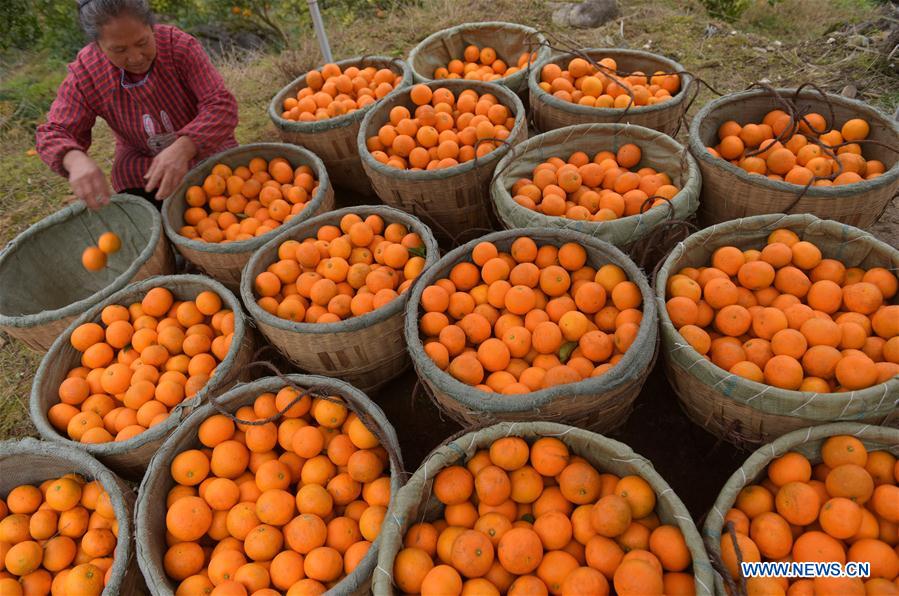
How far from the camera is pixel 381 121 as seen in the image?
3977 millimetres

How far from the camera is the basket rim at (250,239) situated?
3174 millimetres

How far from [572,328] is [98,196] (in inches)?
114

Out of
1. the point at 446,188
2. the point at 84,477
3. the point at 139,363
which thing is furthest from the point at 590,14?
the point at 84,477

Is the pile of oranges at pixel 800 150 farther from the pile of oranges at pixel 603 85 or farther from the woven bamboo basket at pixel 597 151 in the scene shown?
the pile of oranges at pixel 603 85

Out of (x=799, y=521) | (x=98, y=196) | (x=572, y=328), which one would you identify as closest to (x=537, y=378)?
(x=572, y=328)

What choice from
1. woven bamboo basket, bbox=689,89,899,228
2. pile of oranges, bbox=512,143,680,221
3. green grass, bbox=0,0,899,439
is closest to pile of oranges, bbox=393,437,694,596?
pile of oranges, bbox=512,143,680,221

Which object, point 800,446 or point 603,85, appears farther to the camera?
point 603,85

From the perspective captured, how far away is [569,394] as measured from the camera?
79.4 inches

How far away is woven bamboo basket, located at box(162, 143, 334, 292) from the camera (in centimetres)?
319

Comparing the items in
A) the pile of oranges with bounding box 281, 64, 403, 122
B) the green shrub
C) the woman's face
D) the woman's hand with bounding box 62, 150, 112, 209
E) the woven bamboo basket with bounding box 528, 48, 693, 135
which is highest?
the woman's face

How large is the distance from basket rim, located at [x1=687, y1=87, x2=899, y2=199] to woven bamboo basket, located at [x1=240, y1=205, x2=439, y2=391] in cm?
165

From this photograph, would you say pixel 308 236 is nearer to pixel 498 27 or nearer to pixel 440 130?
pixel 440 130

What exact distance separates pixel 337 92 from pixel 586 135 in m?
2.27

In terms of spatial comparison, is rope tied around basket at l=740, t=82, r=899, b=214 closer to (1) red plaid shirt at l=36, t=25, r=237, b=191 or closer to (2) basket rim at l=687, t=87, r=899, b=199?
(2) basket rim at l=687, t=87, r=899, b=199
